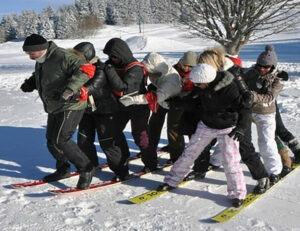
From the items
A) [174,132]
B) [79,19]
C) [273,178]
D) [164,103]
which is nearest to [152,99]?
[164,103]

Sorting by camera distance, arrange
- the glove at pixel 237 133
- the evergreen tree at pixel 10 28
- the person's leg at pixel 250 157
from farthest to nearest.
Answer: the evergreen tree at pixel 10 28 < the person's leg at pixel 250 157 < the glove at pixel 237 133

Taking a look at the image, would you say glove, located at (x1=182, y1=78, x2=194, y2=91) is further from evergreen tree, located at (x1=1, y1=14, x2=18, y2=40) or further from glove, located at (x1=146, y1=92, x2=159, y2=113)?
evergreen tree, located at (x1=1, y1=14, x2=18, y2=40)

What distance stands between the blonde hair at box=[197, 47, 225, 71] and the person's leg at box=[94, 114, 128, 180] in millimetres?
1294

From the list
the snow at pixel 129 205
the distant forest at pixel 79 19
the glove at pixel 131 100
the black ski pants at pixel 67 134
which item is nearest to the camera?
the snow at pixel 129 205

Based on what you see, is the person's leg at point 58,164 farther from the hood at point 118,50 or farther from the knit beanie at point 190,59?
the knit beanie at point 190,59

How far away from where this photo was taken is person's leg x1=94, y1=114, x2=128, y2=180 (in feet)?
13.6

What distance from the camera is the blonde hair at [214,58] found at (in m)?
3.66

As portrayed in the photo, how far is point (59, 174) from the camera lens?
441 cm

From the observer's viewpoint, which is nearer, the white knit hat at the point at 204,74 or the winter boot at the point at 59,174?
the white knit hat at the point at 204,74

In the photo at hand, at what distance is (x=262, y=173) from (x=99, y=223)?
1.81 meters

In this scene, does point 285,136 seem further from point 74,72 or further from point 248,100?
point 74,72

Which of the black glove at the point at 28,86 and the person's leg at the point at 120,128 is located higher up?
the black glove at the point at 28,86

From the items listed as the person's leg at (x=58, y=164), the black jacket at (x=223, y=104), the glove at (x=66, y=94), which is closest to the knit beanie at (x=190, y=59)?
the black jacket at (x=223, y=104)

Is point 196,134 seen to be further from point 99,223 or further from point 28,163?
point 28,163
